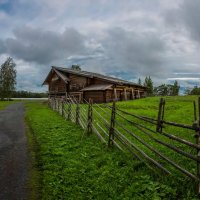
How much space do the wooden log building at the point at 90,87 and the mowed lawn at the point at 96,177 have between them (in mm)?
24429

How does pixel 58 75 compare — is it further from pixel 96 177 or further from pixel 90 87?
pixel 96 177

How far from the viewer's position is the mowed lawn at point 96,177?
5402mm

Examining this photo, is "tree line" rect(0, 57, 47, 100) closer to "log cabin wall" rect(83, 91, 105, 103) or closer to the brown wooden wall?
the brown wooden wall

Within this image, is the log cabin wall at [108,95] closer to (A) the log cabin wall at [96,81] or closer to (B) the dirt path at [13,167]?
(A) the log cabin wall at [96,81]

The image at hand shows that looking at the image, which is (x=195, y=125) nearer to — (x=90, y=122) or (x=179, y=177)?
(x=179, y=177)

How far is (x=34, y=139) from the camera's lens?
11477 millimetres

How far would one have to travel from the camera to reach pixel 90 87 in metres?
37.8

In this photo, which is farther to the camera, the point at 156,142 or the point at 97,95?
the point at 97,95

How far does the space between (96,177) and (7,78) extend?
6603 cm

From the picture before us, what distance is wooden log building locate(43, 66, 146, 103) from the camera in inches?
1416

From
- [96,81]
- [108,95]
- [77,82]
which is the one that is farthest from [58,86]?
[108,95]

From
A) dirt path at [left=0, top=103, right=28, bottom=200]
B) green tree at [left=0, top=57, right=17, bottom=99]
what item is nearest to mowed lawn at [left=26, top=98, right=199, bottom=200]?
dirt path at [left=0, top=103, right=28, bottom=200]

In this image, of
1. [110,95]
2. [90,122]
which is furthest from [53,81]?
[90,122]

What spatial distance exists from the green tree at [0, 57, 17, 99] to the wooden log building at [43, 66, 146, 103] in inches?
919
